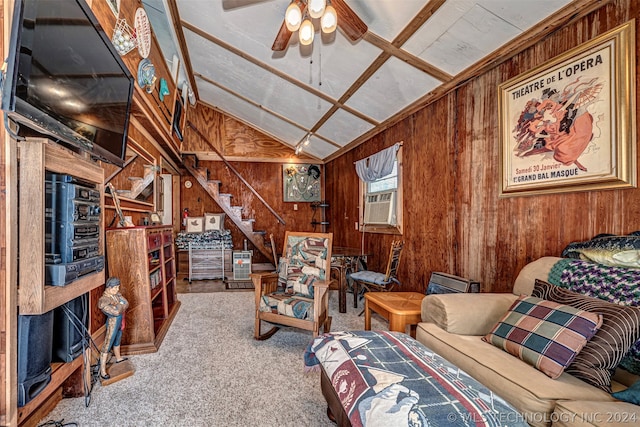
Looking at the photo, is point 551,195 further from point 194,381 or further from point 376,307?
point 194,381

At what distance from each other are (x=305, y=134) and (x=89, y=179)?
174 inches

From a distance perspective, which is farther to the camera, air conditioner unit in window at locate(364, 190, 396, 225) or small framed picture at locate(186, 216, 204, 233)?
small framed picture at locate(186, 216, 204, 233)

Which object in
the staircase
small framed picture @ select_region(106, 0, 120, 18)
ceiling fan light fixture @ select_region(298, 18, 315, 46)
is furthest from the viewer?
the staircase

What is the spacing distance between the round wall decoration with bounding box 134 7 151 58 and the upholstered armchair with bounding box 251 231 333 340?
7.73 ft

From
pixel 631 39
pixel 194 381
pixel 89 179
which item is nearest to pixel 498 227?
pixel 631 39

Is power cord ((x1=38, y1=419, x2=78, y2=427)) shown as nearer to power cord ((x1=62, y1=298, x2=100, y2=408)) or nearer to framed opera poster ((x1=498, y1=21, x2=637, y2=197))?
power cord ((x1=62, y1=298, x2=100, y2=408))

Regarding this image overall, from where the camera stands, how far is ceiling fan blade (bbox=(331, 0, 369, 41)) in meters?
1.96

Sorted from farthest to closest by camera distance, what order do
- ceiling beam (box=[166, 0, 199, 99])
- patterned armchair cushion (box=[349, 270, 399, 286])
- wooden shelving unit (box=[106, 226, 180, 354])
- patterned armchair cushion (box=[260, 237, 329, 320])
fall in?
patterned armchair cushion (box=[349, 270, 399, 286]) → ceiling beam (box=[166, 0, 199, 99]) → patterned armchair cushion (box=[260, 237, 329, 320]) → wooden shelving unit (box=[106, 226, 180, 354])

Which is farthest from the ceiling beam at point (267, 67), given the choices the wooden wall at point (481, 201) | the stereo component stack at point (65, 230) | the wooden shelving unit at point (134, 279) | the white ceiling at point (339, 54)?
the stereo component stack at point (65, 230)

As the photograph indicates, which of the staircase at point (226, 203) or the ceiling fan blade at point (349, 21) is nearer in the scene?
the ceiling fan blade at point (349, 21)

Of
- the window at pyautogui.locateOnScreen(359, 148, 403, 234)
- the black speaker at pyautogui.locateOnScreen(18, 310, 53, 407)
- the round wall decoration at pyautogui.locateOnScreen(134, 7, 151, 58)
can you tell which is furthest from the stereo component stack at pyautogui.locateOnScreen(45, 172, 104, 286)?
the window at pyautogui.locateOnScreen(359, 148, 403, 234)

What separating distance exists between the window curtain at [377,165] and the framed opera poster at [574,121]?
171 centimetres

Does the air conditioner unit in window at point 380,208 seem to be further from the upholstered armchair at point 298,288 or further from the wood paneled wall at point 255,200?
the wood paneled wall at point 255,200

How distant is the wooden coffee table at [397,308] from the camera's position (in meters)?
2.23
